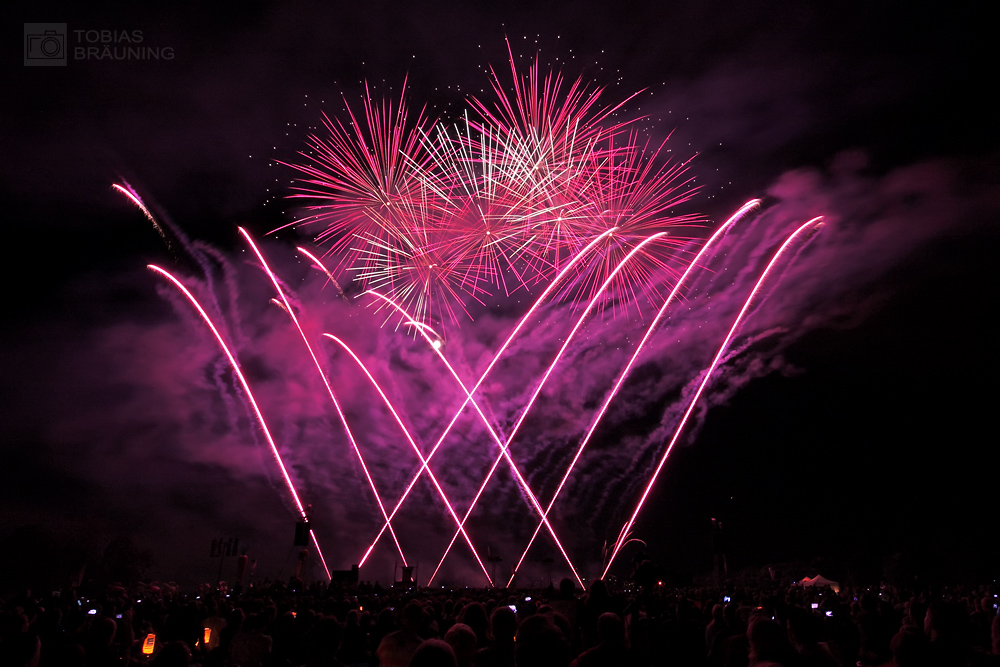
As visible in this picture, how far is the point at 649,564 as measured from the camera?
7883 millimetres

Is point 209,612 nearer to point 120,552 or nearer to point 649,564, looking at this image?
point 649,564

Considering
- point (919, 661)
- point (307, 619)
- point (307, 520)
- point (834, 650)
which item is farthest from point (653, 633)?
point (307, 520)

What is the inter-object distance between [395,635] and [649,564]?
13.1ft

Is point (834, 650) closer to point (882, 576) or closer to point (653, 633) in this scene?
point (653, 633)

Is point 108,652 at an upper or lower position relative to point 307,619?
upper

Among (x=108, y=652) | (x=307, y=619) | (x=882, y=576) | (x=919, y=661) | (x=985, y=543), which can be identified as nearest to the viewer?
(x=919, y=661)

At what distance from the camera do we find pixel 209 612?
1134 centimetres

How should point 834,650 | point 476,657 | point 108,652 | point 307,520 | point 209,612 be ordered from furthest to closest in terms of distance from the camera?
point 307,520 → point 209,612 → point 834,650 → point 108,652 → point 476,657

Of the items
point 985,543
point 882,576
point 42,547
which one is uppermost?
point 42,547

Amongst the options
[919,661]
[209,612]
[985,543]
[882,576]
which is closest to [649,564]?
[919,661]

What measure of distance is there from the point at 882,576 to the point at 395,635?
7367 centimetres

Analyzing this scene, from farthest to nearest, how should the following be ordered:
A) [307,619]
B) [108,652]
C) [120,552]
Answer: [120,552], [307,619], [108,652]

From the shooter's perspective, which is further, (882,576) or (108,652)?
(882,576)

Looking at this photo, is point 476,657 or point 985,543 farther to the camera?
point 985,543
